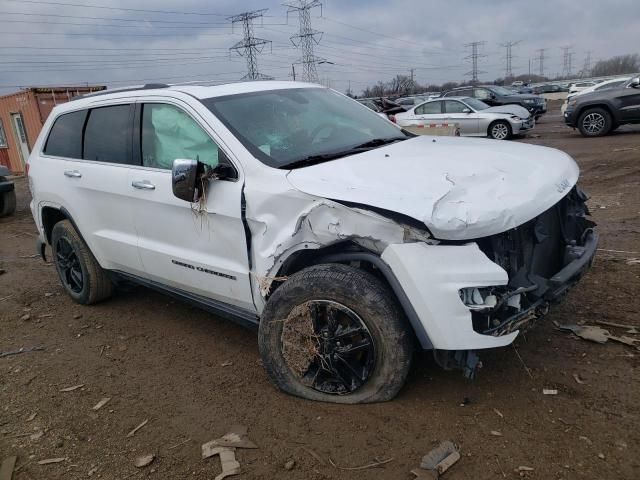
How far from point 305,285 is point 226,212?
2.26 ft

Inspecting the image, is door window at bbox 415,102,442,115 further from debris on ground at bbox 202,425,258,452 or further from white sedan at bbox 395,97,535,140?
debris on ground at bbox 202,425,258,452

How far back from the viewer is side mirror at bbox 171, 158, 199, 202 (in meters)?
3.03

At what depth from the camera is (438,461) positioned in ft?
8.12

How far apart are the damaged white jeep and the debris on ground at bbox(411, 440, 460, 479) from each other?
0.38 m

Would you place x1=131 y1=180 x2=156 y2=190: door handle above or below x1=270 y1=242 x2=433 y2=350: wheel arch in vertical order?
above

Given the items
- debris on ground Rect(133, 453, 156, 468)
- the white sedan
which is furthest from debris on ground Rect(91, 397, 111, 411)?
the white sedan

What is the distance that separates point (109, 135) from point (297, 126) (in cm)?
159

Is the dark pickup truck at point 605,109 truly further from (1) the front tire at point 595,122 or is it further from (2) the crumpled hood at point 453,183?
(2) the crumpled hood at point 453,183

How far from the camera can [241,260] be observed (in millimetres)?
3182

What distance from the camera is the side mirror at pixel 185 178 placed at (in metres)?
3.03

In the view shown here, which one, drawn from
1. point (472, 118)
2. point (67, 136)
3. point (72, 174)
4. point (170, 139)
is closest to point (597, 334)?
point (170, 139)

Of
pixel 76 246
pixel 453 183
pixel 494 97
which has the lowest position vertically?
pixel 76 246

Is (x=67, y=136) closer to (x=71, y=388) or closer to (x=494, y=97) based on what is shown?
(x=71, y=388)

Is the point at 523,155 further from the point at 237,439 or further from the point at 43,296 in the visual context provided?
the point at 43,296
